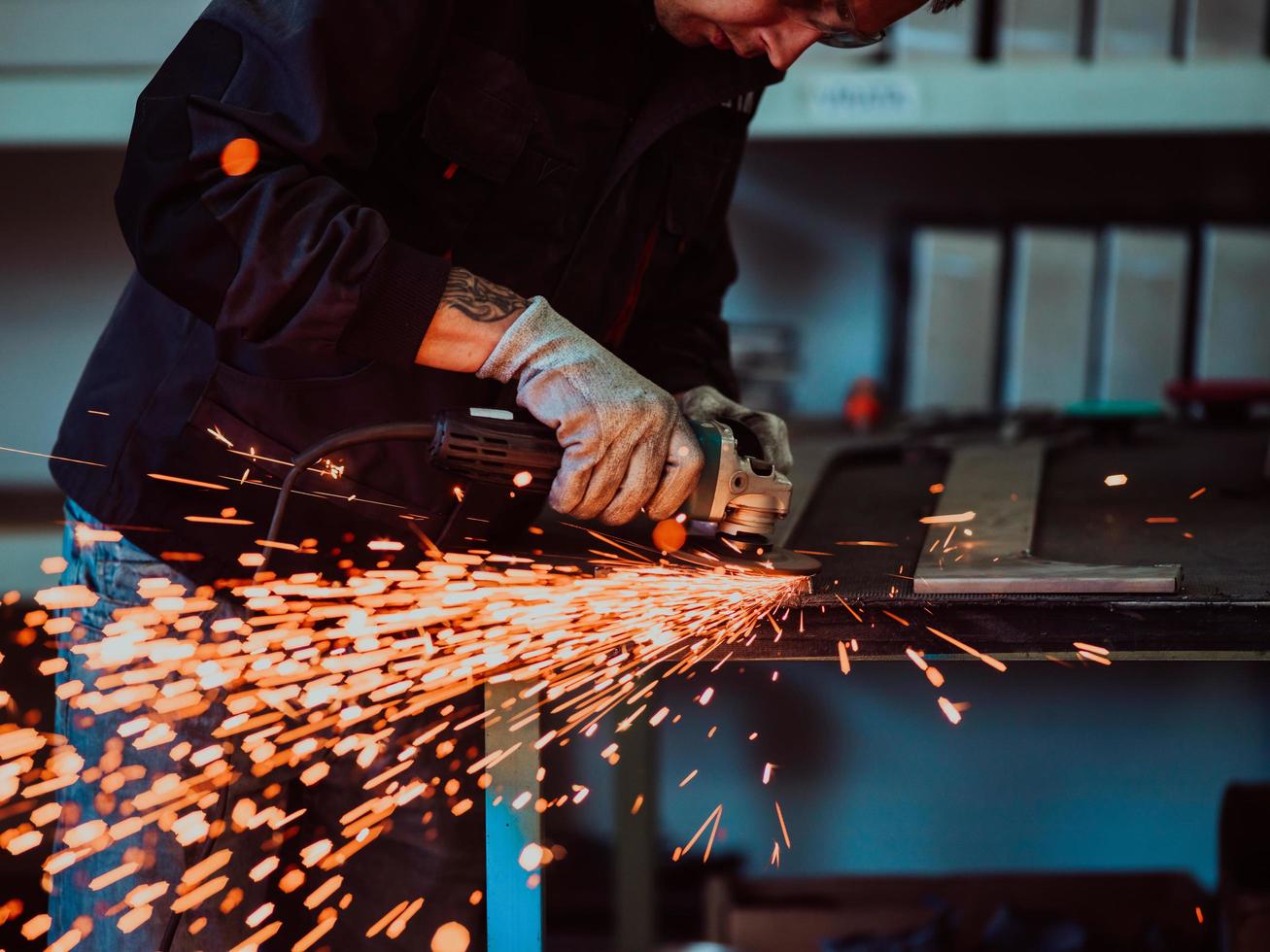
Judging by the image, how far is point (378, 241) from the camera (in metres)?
0.93

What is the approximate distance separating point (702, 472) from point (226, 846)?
1.89ft

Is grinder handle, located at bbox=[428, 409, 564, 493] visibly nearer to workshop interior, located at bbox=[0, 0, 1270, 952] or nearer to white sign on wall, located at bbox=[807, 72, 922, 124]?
workshop interior, located at bbox=[0, 0, 1270, 952]

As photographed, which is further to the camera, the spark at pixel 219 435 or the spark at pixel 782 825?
the spark at pixel 782 825

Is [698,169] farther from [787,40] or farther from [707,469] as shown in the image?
[707,469]

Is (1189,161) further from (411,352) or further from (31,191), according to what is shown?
(31,191)

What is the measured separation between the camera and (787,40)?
1.08 meters

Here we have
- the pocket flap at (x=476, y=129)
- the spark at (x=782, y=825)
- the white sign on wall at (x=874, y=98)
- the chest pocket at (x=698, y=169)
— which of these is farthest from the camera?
the spark at (x=782, y=825)

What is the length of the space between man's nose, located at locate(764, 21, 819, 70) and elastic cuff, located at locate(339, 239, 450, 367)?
1.24 feet

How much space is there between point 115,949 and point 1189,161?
2.23 metres

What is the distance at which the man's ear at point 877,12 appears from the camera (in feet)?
3.33

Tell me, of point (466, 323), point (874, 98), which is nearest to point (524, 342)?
point (466, 323)

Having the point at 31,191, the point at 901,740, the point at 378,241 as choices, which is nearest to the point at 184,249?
the point at 378,241

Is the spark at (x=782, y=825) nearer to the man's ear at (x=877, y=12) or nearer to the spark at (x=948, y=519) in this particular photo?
the spark at (x=948, y=519)

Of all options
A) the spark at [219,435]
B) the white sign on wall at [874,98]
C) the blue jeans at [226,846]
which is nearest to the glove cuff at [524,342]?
the spark at [219,435]
